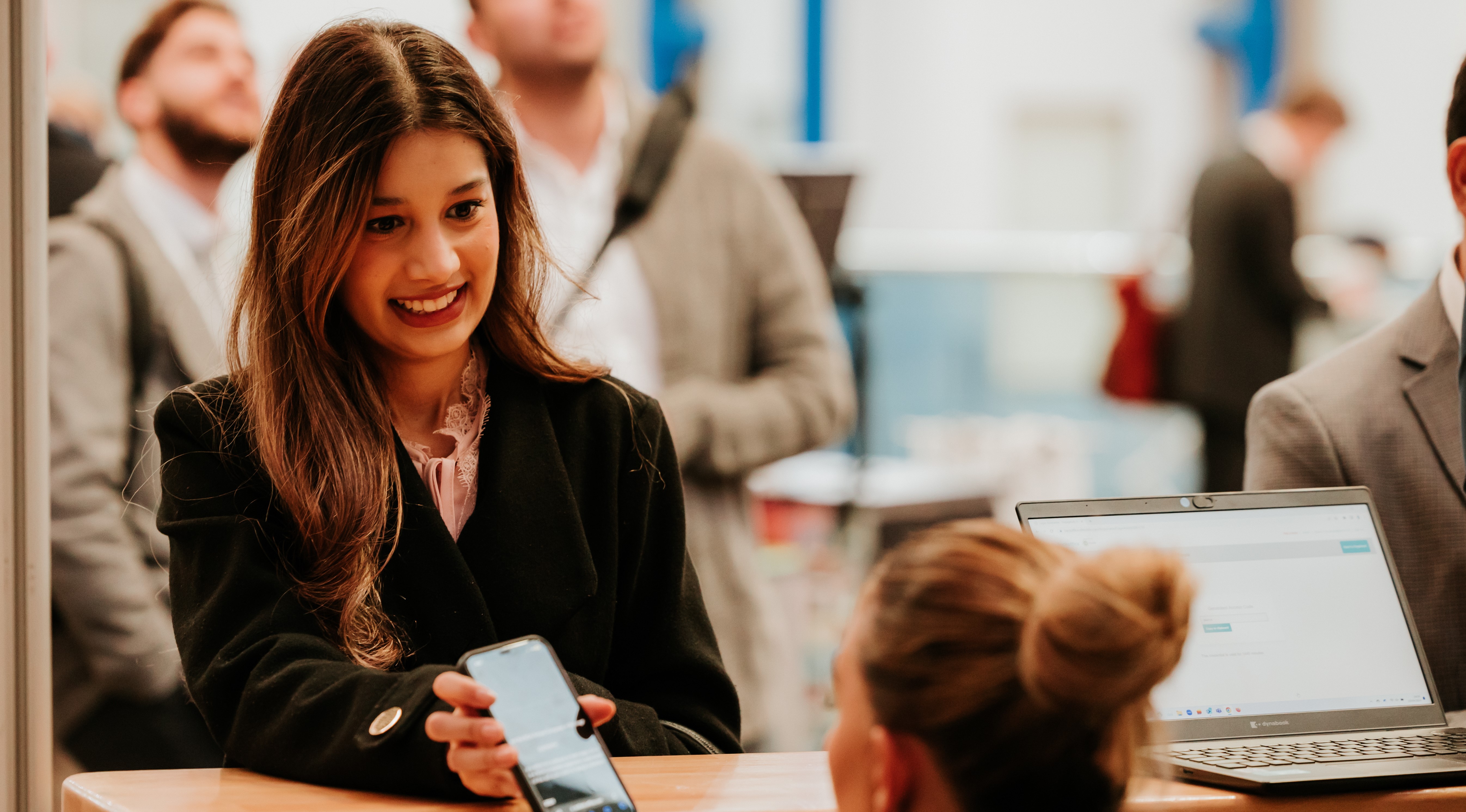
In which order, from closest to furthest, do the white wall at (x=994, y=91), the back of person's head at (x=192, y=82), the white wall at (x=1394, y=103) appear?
1. the back of person's head at (x=192, y=82)
2. the white wall at (x=994, y=91)
3. the white wall at (x=1394, y=103)

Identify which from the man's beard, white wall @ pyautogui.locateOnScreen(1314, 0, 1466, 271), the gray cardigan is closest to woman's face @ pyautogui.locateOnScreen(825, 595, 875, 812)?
the gray cardigan

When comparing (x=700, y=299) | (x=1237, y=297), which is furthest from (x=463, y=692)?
(x=1237, y=297)

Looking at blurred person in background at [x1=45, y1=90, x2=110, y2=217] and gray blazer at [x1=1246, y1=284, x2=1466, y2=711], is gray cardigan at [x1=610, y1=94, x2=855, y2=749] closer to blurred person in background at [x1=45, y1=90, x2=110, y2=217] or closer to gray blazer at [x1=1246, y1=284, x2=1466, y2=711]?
gray blazer at [x1=1246, y1=284, x2=1466, y2=711]

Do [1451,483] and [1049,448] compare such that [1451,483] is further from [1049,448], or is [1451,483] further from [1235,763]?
[1049,448]

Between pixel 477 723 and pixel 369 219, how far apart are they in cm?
59

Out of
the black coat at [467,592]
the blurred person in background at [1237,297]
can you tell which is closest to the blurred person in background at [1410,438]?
the black coat at [467,592]

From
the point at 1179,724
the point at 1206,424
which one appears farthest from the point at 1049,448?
the point at 1179,724

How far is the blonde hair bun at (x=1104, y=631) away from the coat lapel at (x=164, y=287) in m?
2.16

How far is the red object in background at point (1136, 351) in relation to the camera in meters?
5.87

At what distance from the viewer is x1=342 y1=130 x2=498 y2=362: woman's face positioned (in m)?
1.47

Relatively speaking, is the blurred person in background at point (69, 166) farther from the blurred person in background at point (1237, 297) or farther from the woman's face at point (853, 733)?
the blurred person in background at point (1237, 297)

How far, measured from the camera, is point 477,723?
1148 mm

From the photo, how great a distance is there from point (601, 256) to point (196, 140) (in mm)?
983

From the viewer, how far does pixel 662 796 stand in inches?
48.9
